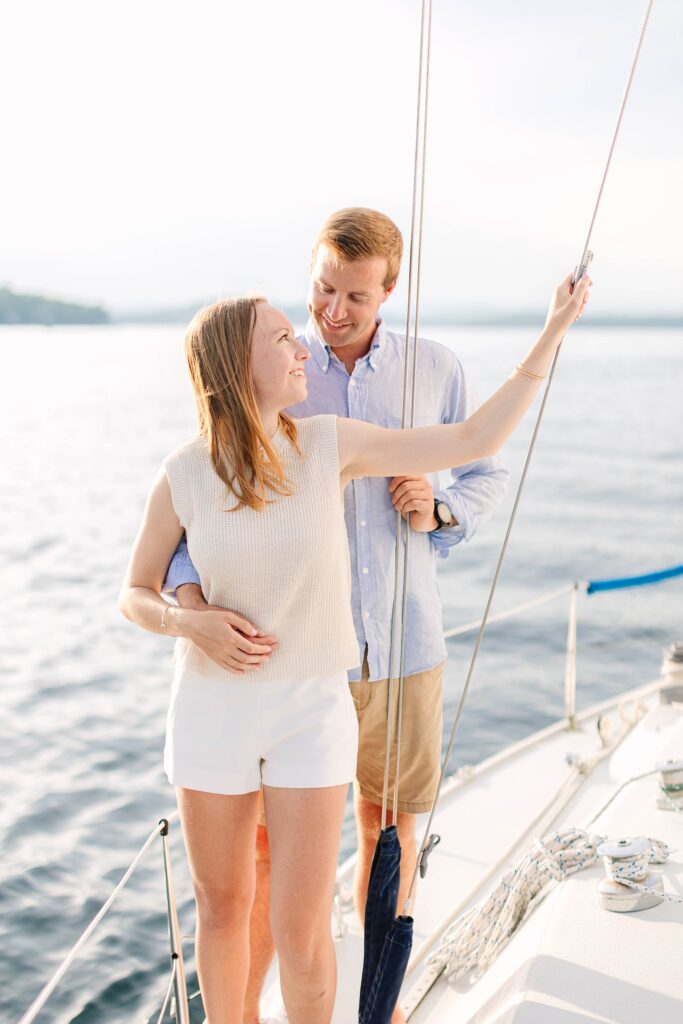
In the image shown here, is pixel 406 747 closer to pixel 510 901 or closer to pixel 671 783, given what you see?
pixel 510 901

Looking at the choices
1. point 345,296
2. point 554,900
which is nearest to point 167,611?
point 345,296

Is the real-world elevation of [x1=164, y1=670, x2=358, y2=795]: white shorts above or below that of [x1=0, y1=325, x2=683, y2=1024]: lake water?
above

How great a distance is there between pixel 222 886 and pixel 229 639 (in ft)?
1.51

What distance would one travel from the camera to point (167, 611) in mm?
1838

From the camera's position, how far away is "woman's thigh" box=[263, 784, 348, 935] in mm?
1784

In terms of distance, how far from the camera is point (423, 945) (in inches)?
98.2

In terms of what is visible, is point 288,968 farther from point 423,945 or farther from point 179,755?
point 423,945

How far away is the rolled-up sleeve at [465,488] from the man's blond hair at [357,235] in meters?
0.29

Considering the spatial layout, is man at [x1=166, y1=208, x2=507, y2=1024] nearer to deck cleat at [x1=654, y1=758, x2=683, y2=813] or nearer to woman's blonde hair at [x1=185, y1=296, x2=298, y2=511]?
woman's blonde hair at [x1=185, y1=296, x2=298, y2=511]

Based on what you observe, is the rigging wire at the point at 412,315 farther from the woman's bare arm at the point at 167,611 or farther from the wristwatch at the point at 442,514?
the woman's bare arm at the point at 167,611

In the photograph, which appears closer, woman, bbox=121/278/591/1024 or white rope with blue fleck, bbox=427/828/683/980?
woman, bbox=121/278/591/1024

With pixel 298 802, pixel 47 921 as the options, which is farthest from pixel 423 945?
pixel 47 921

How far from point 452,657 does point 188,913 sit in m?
5.30

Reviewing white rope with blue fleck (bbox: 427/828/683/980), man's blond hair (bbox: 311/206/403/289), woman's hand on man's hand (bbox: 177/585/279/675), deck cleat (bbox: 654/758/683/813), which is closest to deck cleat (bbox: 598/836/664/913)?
white rope with blue fleck (bbox: 427/828/683/980)
